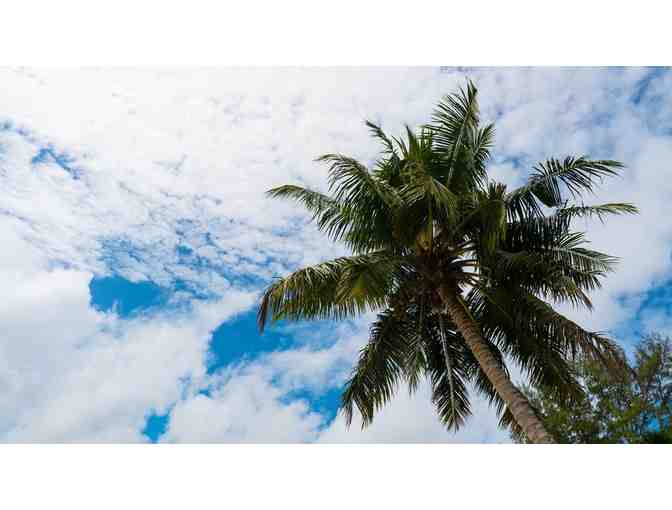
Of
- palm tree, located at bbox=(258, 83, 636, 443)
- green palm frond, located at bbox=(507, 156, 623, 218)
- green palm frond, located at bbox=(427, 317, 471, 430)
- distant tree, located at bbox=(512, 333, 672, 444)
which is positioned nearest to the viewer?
palm tree, located at bbox=(258, 83, 636, 443)

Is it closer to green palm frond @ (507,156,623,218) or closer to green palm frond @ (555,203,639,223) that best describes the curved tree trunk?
green palm frond @ (507,156,623,218)

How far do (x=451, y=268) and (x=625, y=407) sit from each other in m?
8.07

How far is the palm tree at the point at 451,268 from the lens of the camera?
19.6ft

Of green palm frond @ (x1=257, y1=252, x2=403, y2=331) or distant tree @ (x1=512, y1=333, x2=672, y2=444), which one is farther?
distant tree @ (x1=512, y1=333, x2=672, y2=444)

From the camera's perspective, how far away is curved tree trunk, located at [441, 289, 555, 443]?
477cm

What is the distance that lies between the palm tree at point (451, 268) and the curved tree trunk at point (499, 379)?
0.02 meters

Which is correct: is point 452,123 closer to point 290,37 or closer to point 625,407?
point 290,37

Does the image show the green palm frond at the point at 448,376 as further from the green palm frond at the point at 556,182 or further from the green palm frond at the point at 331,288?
the green palm frond at the point at 556,182

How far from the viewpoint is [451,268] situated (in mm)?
6684

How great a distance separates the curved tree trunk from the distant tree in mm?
6049
